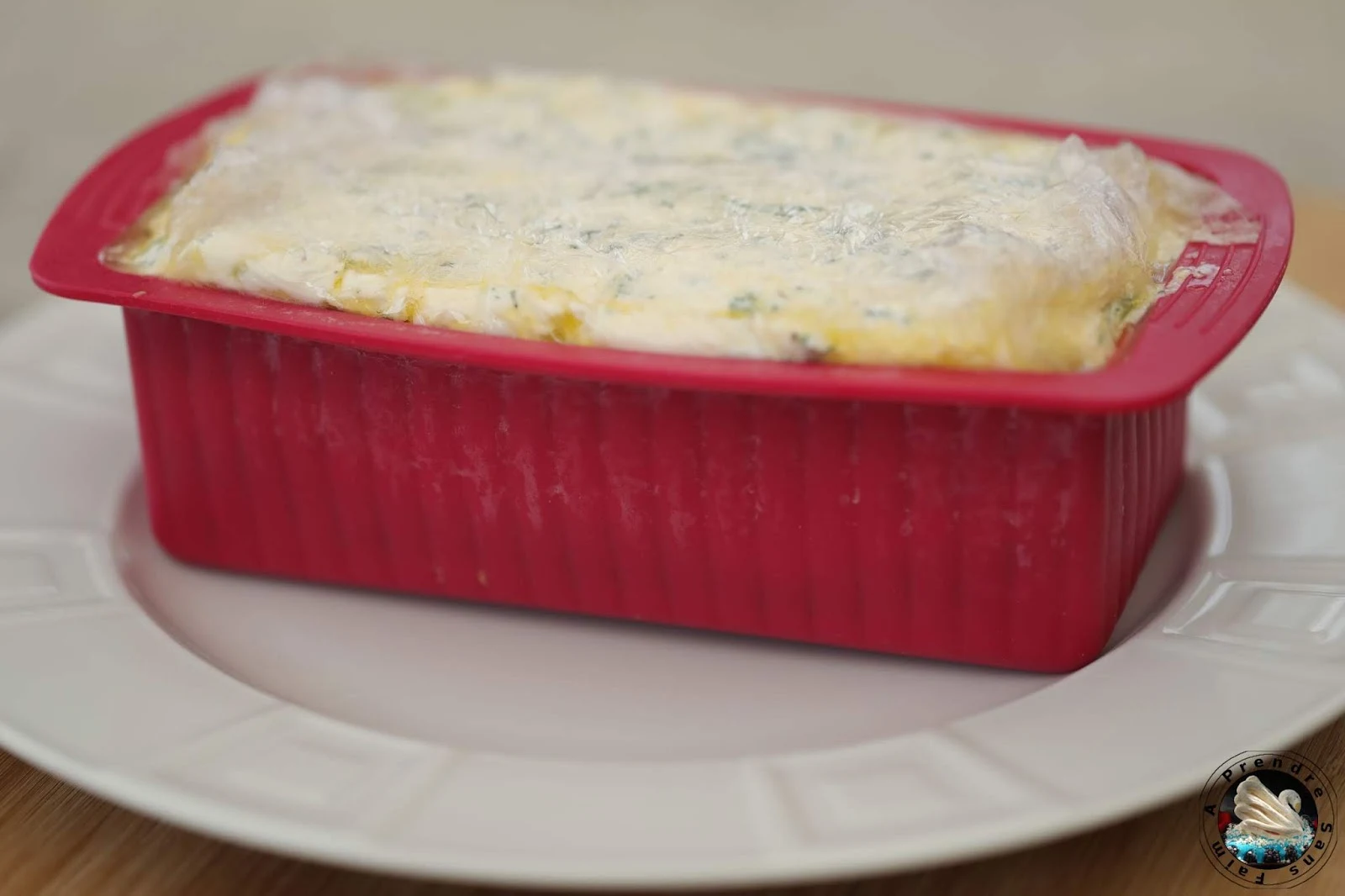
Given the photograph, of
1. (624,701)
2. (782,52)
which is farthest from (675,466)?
(782,52)

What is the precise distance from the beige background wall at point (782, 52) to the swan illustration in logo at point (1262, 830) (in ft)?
8.25

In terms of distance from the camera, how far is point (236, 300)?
3.60 ft

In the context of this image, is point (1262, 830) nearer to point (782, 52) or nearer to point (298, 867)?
point (298, 867)

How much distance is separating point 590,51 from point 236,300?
111 inches

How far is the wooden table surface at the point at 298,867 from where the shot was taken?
94cm

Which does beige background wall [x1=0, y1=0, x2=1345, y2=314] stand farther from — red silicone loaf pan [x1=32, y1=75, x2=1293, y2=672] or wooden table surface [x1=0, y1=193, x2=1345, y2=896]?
wooden table surface [x1=0, y1=193, x2=1345, y2=896]

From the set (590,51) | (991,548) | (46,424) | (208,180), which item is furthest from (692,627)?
(590,51)

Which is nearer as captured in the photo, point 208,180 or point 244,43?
point 208,180

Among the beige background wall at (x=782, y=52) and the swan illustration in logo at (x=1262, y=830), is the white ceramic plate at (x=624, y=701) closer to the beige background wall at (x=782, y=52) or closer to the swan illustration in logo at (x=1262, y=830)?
the swan illustration in logo at (x=1262, y=830)

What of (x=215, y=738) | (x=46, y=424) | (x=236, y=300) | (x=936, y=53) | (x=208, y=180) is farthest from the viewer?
(x=936, y=53)

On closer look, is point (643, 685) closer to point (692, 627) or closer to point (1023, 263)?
point (692, 627)

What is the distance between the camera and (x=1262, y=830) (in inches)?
37.5

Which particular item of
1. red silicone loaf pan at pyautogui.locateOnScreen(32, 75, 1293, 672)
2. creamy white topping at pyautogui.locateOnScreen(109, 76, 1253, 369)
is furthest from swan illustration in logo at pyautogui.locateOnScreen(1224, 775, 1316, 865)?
creamy white topping at pyautogui.locateOnScreen(109, 76, 1253, 369)

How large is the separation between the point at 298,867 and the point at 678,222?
→ 0.55 meters
